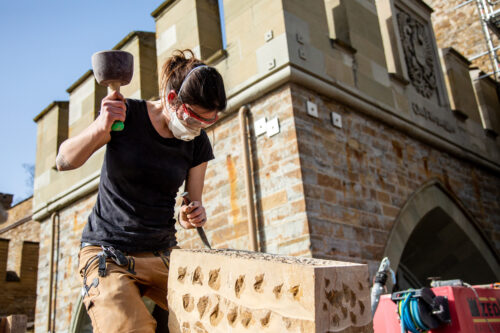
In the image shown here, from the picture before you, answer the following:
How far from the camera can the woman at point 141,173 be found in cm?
177

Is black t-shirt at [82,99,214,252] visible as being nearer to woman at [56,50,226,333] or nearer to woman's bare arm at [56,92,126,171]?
woman at [56,50,226,333]

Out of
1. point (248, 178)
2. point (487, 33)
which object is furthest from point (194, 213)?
point (487, 33)

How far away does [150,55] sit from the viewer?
742cm

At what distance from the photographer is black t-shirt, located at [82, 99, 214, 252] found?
1883 millimetres

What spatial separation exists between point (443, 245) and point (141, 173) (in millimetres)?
7066

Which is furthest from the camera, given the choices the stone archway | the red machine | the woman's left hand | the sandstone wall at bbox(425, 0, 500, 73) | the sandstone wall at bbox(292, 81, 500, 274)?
the sandstone wall at bbox(425, 0, 500, 73)

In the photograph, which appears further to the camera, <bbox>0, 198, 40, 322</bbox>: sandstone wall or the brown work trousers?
<bbox>0, 198, 40, 322</bbox>: sandstone wall

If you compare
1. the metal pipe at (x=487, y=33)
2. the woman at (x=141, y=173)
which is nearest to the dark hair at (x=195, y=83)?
the woman at (x=141, y=173)

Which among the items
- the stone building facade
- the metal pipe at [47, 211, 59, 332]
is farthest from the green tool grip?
the metal pipe at [47, 211, 59, 332]

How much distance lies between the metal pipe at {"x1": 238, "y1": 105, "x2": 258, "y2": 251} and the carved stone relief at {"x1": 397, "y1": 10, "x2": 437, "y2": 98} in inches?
126

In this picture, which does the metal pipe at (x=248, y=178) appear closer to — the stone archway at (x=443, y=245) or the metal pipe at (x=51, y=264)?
the stone archway at (x=443, y=245)

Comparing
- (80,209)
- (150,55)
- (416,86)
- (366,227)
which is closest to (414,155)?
(416,86)

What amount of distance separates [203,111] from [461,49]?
37.2ft

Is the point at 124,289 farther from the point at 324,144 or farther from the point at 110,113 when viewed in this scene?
the point at 324,144
